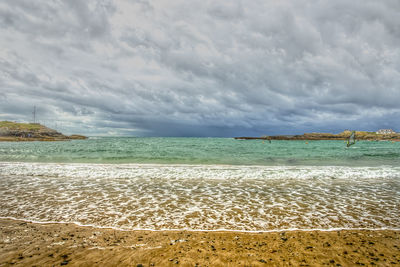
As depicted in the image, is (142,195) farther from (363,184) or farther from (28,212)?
(363,184)

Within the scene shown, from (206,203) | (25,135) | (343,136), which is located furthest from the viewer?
(343,136)

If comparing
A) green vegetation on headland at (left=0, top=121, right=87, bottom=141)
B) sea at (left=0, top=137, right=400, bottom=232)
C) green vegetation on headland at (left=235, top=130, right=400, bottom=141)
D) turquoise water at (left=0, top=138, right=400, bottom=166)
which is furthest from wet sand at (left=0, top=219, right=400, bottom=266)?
green vegetation on headland at (left=235, top=130, right=400, bottom=141)

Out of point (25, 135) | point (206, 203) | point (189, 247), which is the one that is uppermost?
point (25, 135)

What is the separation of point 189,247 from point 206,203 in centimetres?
410

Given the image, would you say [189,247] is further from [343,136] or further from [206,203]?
[343,136]

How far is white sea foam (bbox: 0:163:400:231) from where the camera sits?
734 cm

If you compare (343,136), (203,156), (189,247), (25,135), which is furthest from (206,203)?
(343,136)

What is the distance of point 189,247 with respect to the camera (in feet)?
18.1

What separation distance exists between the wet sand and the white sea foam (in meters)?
0.62

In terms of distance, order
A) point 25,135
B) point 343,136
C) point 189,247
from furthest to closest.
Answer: point 343,136, point 25,135, point 189,247

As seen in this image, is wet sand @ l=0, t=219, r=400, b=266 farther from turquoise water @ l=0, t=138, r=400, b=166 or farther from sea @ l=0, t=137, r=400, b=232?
turquoise water @ l=0, t=138, r=400, b=166

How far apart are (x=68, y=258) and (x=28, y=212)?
510cm

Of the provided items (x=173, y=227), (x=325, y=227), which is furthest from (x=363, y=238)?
(x=173, y=227)

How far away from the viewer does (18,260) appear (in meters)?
4.80
